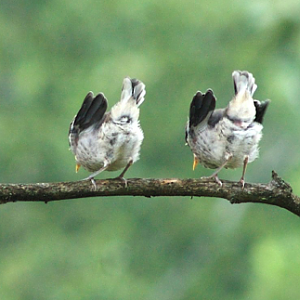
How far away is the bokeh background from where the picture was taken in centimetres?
1602

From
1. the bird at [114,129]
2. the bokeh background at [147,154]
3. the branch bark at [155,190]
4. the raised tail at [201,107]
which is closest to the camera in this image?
the branch bark at [155,190]

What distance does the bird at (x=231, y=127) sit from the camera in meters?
7.07

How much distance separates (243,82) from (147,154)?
10187 millimetres

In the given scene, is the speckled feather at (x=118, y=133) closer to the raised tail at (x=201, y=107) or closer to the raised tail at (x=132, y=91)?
the raised tail at (x=132, y=91)

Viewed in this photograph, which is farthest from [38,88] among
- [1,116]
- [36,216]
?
[36,216]

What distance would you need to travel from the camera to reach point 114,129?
709 cm

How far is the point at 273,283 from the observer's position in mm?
15477

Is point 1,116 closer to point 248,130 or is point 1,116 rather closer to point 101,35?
point 101,35

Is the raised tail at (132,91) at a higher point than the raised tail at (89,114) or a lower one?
higher

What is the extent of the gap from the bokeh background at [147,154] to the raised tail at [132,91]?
800 cm

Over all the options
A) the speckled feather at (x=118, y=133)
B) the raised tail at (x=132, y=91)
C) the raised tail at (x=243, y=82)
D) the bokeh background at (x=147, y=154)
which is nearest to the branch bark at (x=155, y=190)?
the speckled feather at (x=118, y=133)

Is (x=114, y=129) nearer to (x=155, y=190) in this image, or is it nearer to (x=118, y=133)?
(x=118, y=133)

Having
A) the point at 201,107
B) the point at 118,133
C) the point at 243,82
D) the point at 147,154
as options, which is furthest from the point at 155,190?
the point at 147,154

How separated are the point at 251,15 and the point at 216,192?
9707 millimetres
